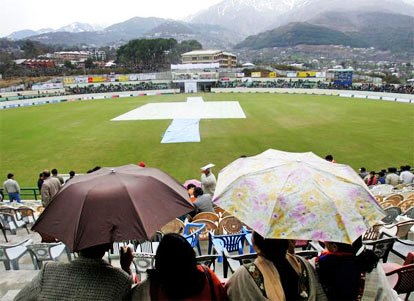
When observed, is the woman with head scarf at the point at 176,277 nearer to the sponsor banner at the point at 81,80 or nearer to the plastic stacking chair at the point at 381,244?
the plastic stacking chair at the point at 381,244

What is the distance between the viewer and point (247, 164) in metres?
3.29

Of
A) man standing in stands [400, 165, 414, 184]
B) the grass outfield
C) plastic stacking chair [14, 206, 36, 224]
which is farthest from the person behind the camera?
Result: the grass outfield

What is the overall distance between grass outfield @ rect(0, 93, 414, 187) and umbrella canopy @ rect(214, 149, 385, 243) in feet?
34.3

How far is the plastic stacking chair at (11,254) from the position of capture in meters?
4.94

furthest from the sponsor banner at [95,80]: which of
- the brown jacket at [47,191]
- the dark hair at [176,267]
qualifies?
the dark hair at [176,267]

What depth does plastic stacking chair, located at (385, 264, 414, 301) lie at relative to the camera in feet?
11.5

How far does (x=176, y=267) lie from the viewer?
196 centimetres

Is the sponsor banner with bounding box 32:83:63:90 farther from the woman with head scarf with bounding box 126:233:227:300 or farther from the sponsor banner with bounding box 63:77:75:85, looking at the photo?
the woman with head scarf with bounding box 126:233:227:300

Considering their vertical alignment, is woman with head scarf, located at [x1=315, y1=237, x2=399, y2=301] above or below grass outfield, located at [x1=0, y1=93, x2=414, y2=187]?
above

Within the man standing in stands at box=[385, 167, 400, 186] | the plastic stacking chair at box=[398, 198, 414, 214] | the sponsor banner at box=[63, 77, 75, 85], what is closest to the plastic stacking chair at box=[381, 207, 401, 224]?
the plastic stacking chair at box=[398, 198, 414, 214]

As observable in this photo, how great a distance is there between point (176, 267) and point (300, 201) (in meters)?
1.12

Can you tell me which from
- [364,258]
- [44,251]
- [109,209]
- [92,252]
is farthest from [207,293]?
[44,251]

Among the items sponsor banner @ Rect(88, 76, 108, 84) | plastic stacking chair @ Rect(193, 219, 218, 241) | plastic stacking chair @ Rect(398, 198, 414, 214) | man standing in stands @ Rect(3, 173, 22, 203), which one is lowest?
sponsor banner @ Rect(88, 76, 108, 84)

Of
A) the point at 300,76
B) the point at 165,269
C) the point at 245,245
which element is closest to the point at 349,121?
the point at 245,245
